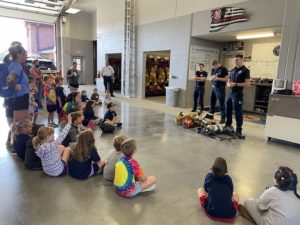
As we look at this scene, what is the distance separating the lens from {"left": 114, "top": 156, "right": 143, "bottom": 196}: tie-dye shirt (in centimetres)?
245

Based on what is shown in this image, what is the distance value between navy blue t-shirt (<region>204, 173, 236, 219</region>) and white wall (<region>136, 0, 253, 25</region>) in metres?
6.25

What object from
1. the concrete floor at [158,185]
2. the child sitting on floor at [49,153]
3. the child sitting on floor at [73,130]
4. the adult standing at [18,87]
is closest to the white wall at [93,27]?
the concrete floor at [158,185]

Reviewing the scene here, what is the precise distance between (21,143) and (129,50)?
322 inches

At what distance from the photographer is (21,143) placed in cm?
322

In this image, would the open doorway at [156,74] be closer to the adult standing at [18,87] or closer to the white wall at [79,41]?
the white wall at [79,41]

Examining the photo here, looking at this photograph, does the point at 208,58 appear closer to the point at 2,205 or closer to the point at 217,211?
the point at 217,211

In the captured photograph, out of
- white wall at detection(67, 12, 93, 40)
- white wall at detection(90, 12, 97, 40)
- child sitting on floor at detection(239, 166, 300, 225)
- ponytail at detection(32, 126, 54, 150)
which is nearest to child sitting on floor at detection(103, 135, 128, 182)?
ponytail at detection(32, 126, 54, 150)

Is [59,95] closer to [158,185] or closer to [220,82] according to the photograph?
[158,185]

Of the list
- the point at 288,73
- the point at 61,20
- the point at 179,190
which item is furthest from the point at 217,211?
the point at 61,20

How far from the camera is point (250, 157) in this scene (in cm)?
391

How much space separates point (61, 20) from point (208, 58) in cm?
1093

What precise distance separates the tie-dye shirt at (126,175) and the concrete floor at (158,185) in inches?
4.4

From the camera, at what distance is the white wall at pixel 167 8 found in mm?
7566

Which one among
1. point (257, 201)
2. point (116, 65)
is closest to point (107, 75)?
point (116, 65)
